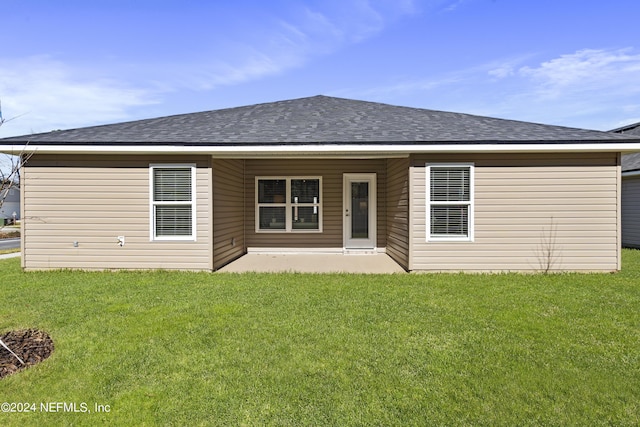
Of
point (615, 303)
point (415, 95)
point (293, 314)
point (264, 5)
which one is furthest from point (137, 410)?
point (415, 95)

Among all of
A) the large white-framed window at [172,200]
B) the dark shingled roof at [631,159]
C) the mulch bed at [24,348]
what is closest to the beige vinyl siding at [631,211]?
the dark shingled roof at [631,159]

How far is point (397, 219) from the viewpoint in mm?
8602

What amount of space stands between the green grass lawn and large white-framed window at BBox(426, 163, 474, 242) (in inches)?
60.3

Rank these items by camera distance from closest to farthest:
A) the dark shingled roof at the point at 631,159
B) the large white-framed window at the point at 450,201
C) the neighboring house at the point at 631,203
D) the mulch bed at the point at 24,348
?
the mulch bed at the point at 24,348, the large white-framed window at the point at 450,201, the neighboring house at the point at 631,203, the dark shingled roof at the point at 631,159

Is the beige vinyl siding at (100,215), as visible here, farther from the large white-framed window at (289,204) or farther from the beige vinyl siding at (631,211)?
the beige vinyl siding at (631,211)

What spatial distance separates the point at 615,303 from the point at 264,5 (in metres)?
9.50

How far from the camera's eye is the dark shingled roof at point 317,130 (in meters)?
7.11

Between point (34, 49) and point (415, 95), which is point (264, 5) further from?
point (415, 95)

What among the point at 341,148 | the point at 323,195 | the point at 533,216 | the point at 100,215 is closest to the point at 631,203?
the point at 533,216

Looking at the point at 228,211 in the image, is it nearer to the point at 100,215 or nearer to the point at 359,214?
the point at 100,215

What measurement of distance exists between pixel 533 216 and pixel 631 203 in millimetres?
7252

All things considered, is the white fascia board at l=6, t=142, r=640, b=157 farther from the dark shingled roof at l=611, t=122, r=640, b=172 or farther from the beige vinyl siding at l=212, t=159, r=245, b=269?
the dark shingled roof at l=611, t=122, r=640, b=172

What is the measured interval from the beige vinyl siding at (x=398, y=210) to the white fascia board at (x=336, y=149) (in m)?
0.80

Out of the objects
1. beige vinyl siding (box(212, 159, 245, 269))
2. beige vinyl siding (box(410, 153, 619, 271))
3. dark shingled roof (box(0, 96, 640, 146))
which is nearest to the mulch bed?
beige vinyl siding (box(212, 159, 245, 269))
